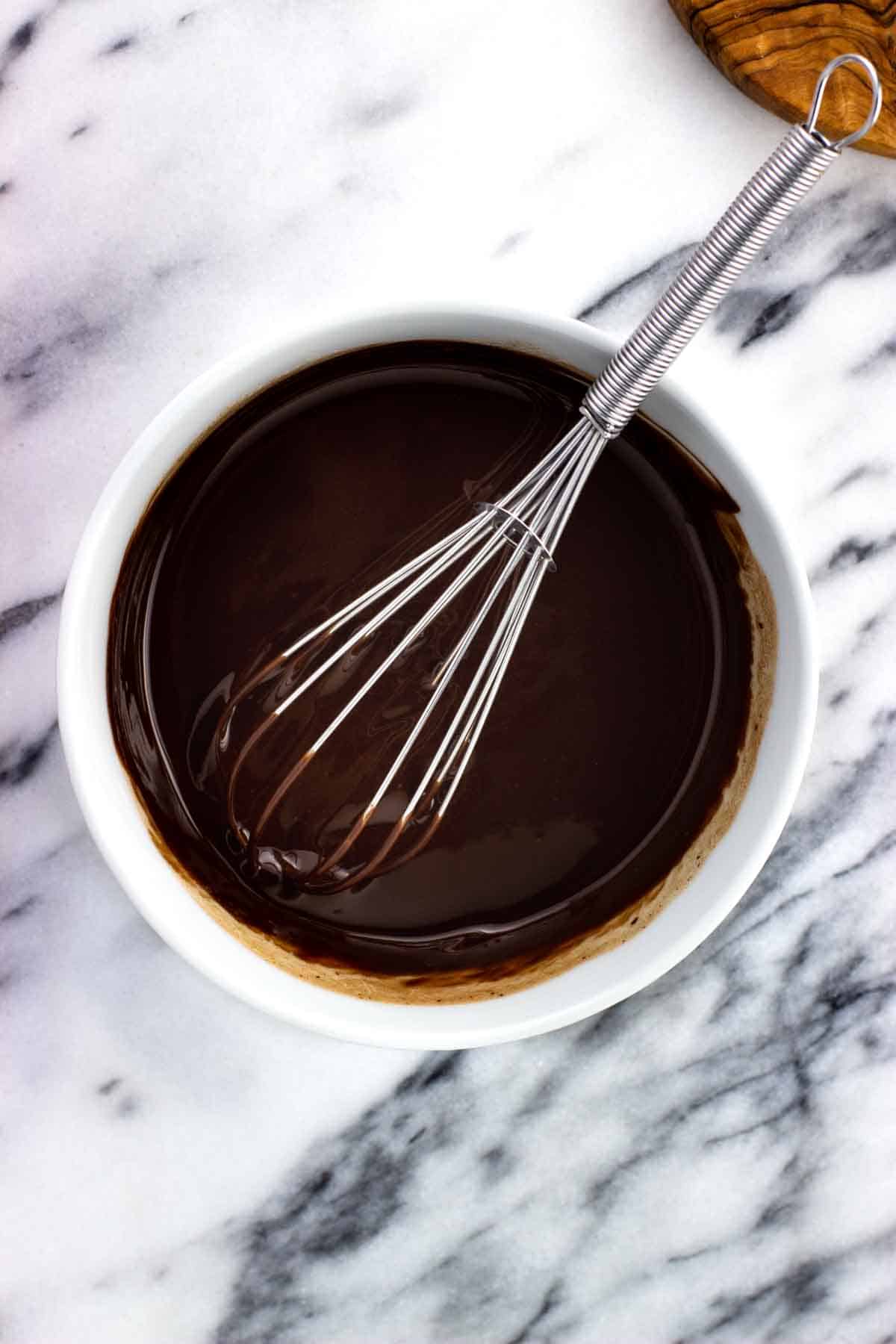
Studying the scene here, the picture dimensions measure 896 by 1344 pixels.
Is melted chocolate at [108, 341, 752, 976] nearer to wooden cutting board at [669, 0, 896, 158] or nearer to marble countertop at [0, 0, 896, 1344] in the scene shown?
marble countertop at [0, 0, 896, 1344]

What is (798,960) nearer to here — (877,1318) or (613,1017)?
(613,1017)

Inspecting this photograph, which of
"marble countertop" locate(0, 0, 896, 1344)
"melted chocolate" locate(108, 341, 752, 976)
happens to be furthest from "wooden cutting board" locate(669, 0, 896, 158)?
"melted chocolate" locate(108, 341, 752, 976)

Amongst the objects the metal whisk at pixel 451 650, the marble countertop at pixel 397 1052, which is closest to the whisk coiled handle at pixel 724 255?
the metal whisk at pixel 451 650

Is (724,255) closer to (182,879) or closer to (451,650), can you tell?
(451,650)

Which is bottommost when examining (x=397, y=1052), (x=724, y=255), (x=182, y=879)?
(x=397, y=1052)

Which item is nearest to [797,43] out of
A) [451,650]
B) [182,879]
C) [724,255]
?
[724,255]

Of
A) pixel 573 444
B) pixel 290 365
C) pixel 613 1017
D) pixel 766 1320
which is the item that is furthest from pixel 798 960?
pixel 290 365

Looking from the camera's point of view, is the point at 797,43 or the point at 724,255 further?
the point at 797,43
